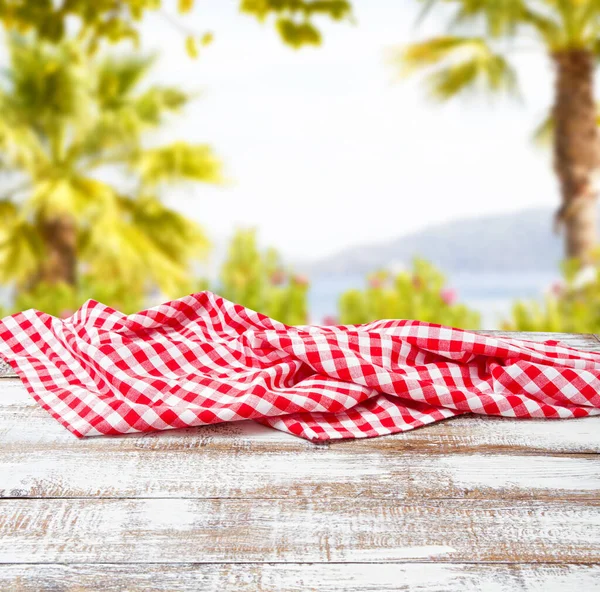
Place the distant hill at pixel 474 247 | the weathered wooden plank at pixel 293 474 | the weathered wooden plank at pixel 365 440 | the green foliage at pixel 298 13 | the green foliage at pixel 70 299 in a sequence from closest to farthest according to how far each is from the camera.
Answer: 1. the weathered wooden plank at pixel 293 474
2. the weathered wooden plank at pixel 365 440
3. the green foliage at pixel 298 13
4. the green foliage at pixel 70 299
5. the distant hill at pixel 474 247

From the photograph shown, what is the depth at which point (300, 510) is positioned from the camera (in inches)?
25.8

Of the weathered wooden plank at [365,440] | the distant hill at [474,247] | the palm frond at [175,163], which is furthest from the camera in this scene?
the distant hill at [474,247]

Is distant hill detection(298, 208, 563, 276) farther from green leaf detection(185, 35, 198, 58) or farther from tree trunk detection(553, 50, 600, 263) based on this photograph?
green leaf detection(185, 35, 198, 58)

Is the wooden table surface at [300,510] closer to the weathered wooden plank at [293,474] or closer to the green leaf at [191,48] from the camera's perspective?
the weathered wooden plank at [293,474]

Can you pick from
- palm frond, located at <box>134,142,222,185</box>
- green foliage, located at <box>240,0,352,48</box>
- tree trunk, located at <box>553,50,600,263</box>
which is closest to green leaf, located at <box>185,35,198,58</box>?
green foliage, located at <box>240,0,352,48</box>

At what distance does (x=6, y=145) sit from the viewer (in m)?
4.28

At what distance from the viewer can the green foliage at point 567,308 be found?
3203 millimetres

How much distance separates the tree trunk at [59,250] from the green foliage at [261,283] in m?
1.66

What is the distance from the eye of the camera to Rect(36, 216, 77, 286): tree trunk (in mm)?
4516

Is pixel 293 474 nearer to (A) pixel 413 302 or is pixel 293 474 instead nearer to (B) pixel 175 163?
(A) pixel 413 302

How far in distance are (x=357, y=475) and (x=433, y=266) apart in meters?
2.52

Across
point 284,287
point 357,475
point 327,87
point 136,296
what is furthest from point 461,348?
point 327,87

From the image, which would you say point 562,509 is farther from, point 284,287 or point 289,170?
point 289,170

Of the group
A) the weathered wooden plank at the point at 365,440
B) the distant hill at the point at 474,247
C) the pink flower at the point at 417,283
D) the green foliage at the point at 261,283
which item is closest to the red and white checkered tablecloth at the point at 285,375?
the weathered wooden plank at the point at 365,440
